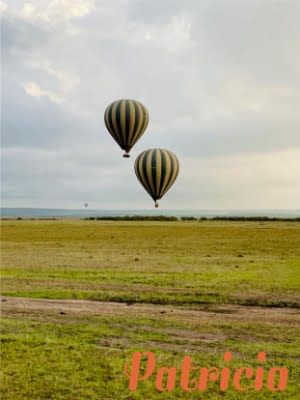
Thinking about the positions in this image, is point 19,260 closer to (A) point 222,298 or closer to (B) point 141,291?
(B) point 141,291

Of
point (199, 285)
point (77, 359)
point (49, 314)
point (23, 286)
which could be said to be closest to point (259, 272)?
point (199, 285)

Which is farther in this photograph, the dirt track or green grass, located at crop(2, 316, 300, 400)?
the dirt track

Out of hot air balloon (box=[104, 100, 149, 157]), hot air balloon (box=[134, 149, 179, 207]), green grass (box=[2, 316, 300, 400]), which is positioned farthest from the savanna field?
hot air balloon (box=[104, 100, 149, 157])

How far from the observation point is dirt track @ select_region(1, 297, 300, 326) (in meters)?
18.3

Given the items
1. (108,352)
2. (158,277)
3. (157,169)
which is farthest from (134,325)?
(157,169)

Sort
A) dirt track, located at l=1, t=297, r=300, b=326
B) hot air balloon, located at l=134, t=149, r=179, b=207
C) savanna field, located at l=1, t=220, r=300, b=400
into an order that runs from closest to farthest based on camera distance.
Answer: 1. savanna field, located at l=1, t=220, r=300, b=400
2. dirt track, located at l=1, t=297, r=300, b=326
3. hot air balloon, located at l=134, t=149, r=179, b=207

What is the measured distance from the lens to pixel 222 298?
72.0ft

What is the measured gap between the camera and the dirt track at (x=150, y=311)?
18.3 m

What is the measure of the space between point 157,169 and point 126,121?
5.48 meters

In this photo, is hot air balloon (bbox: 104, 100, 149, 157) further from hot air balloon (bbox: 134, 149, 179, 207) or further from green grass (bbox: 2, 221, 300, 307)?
green grass (bbox: 2, 221, 300, 307)

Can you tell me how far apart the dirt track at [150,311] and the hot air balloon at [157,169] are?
2532cm

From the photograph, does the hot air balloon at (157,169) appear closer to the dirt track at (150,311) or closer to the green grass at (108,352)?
the dirt track at (150,311)

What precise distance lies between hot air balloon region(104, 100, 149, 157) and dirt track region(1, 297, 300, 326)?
27833mm

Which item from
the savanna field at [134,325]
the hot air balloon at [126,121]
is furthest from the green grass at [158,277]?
the hot air balloon at [126,121]
